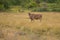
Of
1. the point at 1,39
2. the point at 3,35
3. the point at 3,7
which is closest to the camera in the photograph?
the point at 1,39

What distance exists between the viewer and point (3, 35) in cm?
1275

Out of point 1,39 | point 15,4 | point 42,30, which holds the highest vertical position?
point 1,39

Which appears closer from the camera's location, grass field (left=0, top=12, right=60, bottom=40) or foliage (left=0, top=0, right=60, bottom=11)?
grass field (left=0, top=12, right=60, bottom=40)

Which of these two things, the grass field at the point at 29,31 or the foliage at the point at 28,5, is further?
the foliage at the point at 28,5

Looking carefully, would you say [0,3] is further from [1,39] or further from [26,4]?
[1,39]

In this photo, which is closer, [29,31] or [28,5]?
[29,31]

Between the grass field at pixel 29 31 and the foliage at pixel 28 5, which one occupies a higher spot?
the grass field at pixel 29 31

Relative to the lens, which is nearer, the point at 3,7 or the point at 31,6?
the point at 3,7

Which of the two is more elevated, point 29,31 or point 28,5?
point 29,31

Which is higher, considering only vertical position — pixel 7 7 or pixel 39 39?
pixel 39 39

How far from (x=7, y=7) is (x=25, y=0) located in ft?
35.1

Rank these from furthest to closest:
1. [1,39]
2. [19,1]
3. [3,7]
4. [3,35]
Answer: [19,1]
[3,7]
[3,35]
[1,39]

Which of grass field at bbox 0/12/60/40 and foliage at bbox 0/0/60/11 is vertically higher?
grass field at bbox 0/12/60/40

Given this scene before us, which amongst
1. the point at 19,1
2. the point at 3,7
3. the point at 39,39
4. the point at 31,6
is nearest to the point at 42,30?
the point at 39,39
